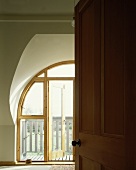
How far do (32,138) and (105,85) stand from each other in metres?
4.97

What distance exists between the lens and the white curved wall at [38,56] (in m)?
5.03

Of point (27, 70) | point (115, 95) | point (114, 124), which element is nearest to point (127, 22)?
point (115, 95)

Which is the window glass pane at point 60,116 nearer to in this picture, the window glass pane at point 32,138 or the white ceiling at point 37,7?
the window glass pane at point 32,138

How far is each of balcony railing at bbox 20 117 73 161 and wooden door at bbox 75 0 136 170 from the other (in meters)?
4.17

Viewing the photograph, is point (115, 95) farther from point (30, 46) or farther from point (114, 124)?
point (30, 46)

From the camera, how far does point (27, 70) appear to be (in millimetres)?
5777

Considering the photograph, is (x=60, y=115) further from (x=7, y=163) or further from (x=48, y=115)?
(x=7, y=163)

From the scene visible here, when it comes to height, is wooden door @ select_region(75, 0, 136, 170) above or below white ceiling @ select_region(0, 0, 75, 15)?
below

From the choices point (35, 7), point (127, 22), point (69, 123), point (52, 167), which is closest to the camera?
point (127, 22)

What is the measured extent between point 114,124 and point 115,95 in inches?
7.2

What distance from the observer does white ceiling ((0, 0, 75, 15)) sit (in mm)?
4258

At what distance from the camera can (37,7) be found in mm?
4422

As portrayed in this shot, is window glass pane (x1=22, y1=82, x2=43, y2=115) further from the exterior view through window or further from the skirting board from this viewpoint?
the skirting board

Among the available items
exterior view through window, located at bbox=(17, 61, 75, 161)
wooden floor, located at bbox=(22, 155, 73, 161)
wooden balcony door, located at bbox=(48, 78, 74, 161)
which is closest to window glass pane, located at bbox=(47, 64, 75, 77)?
exterior view through window, located at bbox=(17, 61, 75, 161)
